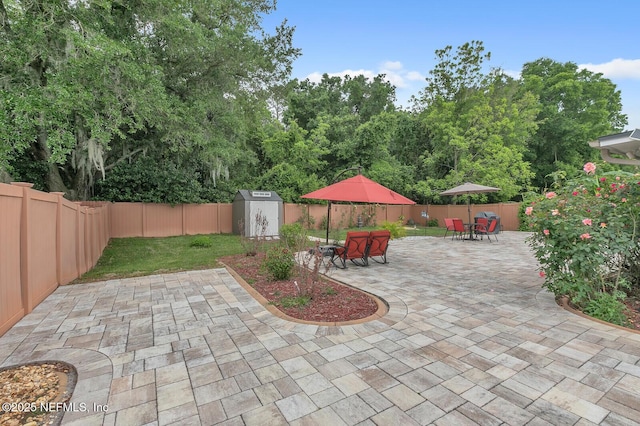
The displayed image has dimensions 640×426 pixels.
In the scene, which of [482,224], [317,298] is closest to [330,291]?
[317,298]

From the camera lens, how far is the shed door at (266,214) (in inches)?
475

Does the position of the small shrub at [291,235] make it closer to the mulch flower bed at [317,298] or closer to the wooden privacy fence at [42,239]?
the mulch flower bed at [317,298]

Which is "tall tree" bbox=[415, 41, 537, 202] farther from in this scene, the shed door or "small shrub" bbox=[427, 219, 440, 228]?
the shed door

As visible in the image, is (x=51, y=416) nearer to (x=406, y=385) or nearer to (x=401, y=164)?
(x=406, y=385)

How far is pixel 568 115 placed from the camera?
71.9 feet

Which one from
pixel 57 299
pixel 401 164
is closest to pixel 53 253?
pixel 57 299

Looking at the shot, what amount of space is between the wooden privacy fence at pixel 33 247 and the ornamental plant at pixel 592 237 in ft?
19.9

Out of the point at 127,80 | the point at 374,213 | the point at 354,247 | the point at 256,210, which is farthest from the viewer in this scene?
the point at 374,213

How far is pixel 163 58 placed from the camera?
30.2 ft

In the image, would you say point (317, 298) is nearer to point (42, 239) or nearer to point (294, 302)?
point (294, 302)

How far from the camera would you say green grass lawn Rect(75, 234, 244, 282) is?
18.9ft

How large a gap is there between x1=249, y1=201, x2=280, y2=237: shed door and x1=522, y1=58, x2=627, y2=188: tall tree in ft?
63.8

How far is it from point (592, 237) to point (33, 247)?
663cm

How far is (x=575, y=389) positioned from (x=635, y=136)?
3.75 m
